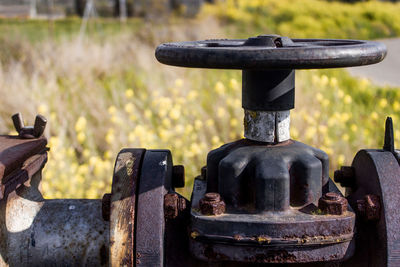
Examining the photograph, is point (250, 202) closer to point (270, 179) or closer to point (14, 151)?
point (270, 179)

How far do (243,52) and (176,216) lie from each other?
558 mm

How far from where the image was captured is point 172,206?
153 centimetres

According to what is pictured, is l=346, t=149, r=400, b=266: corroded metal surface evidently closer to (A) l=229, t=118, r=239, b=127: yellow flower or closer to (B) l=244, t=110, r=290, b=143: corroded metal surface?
(B) l=244, t=110, r=290, b=143: corroded metal surface

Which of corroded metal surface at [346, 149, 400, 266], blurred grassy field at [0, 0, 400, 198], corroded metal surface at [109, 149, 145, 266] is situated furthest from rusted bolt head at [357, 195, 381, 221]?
blurred grassy field at [0, 0, 400, 198]

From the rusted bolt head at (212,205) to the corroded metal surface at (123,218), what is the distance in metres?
0.20

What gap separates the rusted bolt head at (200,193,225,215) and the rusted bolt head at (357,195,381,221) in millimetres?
Answer: 411

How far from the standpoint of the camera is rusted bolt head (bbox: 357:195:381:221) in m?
1.50

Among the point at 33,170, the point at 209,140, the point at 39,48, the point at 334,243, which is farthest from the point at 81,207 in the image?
the point at 39,48

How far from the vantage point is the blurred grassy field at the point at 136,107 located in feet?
12.9

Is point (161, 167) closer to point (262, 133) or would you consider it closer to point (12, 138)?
point (262, 133)

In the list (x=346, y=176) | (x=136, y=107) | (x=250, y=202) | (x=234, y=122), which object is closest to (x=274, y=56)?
(x=250, y=202)

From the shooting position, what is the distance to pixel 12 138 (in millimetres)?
1895

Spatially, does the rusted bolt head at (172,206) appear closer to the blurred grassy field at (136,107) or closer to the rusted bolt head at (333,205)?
the rusted bolt head at (333,205)

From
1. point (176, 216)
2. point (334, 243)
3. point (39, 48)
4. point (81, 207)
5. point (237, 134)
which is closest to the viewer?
point (334, 243)
